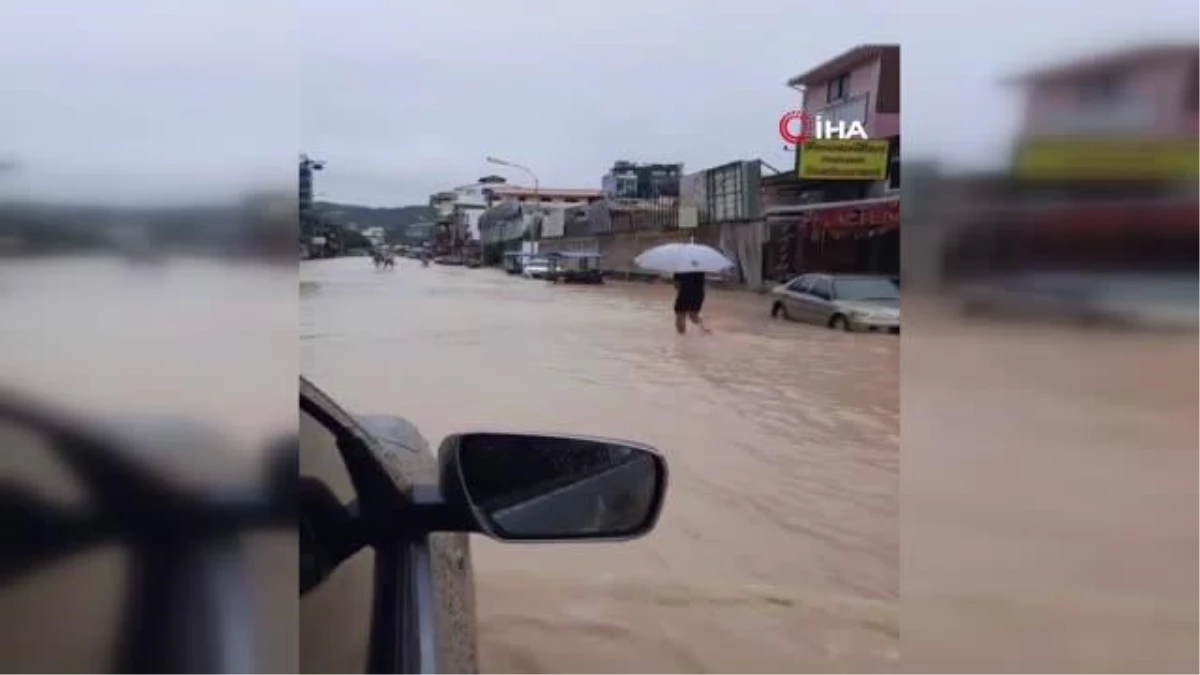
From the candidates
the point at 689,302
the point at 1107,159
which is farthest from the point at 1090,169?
the point at 689,302

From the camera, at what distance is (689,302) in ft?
42.7

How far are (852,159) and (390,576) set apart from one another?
950 millimetres

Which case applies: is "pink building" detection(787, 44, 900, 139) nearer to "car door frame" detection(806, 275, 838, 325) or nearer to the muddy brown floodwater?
the muddy brown floodwater

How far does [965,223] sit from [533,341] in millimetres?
11866

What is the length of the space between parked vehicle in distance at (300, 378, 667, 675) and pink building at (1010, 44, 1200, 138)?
Answer: 0.52 m

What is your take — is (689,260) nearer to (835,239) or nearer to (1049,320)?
(835,239)

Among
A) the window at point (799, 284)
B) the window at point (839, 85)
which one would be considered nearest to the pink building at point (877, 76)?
the window at point (839, 85)

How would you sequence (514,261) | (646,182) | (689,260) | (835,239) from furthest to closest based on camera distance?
(514,261), (646,182), (689,260), (835,239)

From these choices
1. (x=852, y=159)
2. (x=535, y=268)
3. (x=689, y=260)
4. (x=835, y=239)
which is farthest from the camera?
(x=535, y=268)

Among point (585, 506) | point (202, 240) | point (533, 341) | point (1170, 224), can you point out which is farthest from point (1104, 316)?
point (533, 341)

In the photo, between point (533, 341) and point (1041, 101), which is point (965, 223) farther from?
point (533, 341)

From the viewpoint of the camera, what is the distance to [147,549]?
1.82 ft

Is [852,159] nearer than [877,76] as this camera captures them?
No

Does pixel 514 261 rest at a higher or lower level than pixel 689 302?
higher
